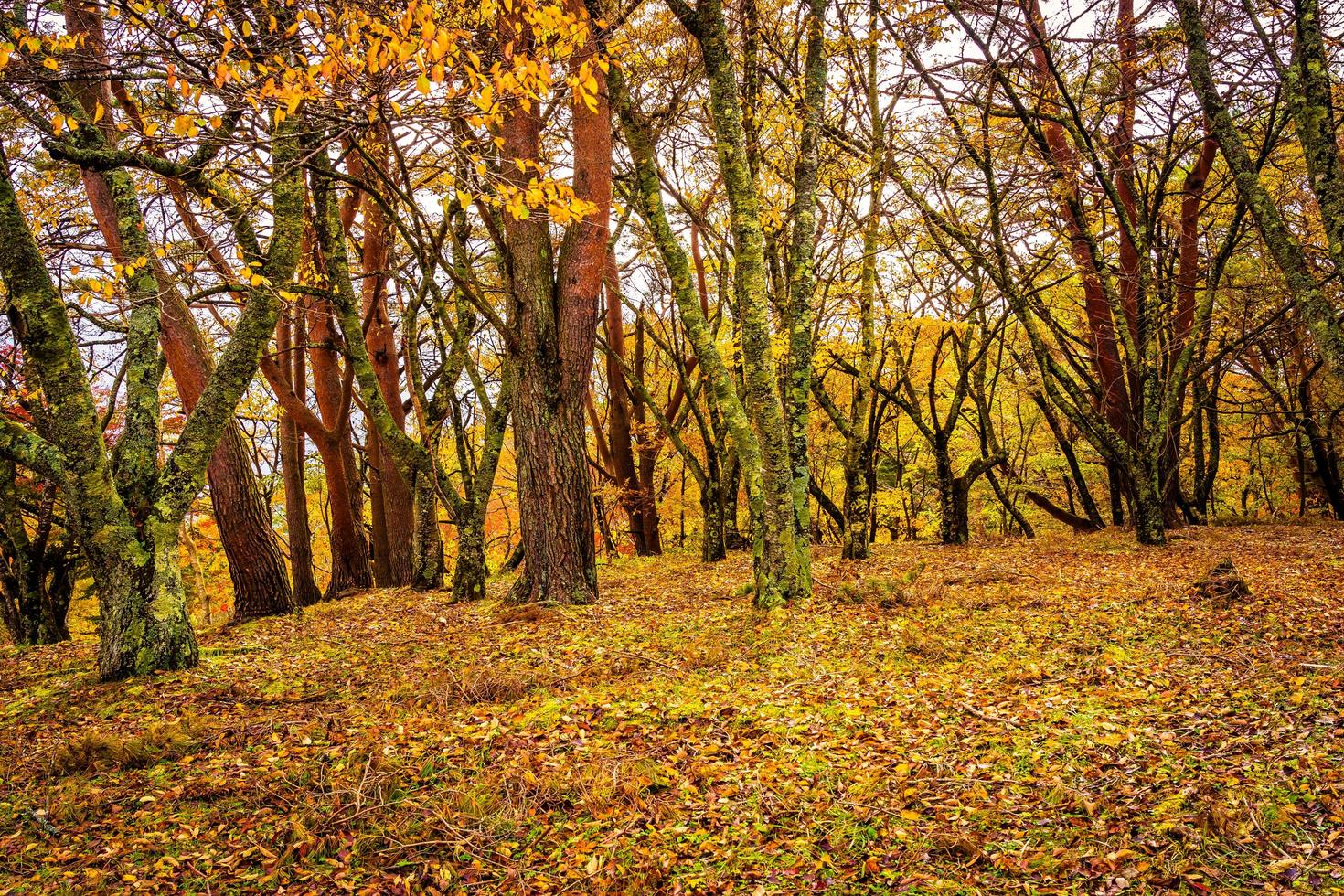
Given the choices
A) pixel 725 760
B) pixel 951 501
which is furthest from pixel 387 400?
pixel 951 501

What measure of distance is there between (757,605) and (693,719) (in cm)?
276

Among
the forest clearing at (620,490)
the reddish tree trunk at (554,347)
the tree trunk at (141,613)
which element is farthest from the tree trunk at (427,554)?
the tree trunk at (141,613)

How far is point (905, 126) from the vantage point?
35.1ft

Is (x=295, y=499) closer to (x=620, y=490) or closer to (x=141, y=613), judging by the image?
(x=620, y=490)

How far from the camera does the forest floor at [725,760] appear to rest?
288cm

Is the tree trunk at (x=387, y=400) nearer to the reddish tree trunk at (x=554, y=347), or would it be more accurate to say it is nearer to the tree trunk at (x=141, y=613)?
the reddish tree trunk at (x=554, y=347)

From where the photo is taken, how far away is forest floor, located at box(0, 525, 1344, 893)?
288 centimetres

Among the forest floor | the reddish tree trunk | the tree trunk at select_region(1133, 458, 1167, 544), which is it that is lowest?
the forest floor

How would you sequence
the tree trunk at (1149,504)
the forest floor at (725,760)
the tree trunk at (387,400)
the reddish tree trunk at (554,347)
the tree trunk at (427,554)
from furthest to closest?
1. the tree trunk at (387,400)
2. the tree trunk at (427,554)
3. the tree trunk at (1149,504)
4. the reddish tree trunk at (554,347)
5. the forest floor at (725,760)

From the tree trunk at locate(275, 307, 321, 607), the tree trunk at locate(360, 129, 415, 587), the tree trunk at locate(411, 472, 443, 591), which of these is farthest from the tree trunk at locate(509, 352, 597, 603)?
the tree trunk at locate(275, 307, 321, 607)

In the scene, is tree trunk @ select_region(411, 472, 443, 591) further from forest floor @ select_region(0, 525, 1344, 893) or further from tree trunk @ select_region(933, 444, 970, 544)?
tree trunk @ select_region(933, 444, 970, 544)

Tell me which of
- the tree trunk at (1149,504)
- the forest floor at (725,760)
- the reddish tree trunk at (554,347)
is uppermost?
the reddish tree trunk at (554,347)

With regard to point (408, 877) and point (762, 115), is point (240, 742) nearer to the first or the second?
point (408, 877)

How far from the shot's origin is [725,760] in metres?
3.83
